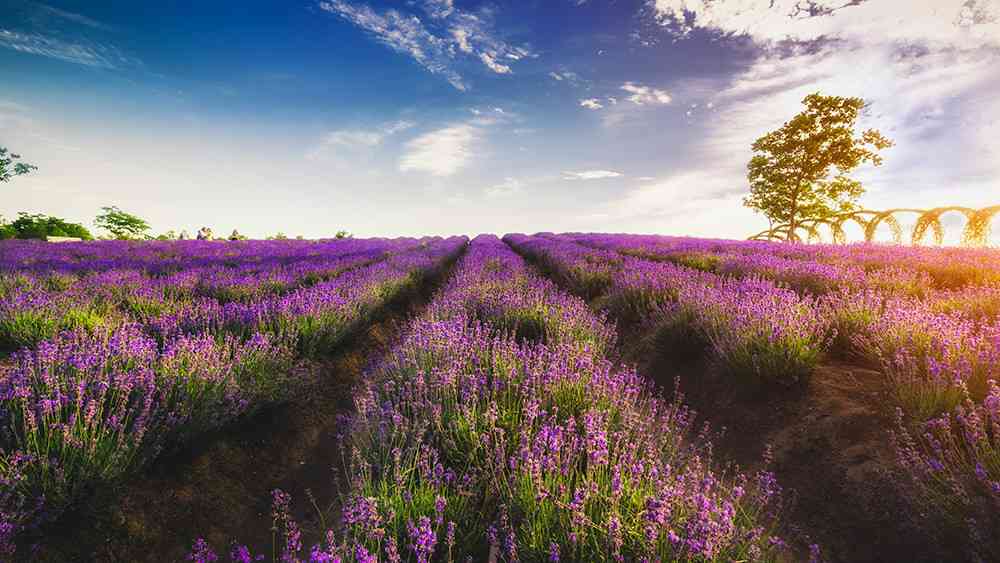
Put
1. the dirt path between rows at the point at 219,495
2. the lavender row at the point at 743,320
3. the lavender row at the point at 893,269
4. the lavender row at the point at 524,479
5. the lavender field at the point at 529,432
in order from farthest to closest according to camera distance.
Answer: the lavender row at the point at 893,269
the lavender row at the point at 743,320
the dirt path between rows at the point at 219,495
the lavender field at the point at 529,432
the lavender row at the point at 524,479

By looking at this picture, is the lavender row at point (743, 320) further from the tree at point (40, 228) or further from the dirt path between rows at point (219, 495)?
the tree at point (40, 228)

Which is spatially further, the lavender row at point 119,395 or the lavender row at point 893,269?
the lavender row at point 893,269

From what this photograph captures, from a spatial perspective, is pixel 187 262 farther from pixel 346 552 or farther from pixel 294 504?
pixel 346 552

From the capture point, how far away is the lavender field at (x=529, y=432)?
1663mm

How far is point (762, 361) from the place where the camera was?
326 centimetres

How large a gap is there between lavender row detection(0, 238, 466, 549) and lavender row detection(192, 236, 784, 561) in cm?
75

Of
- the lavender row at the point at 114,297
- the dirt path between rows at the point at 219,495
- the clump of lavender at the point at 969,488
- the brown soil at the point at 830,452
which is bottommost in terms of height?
the dirt path between rows at the point at 219,495

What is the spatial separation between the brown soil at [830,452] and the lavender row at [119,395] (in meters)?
3.10

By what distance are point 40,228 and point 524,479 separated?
3616 cm

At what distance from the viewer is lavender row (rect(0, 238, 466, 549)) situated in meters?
1.88

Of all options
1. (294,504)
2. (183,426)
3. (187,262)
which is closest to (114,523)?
(183,426)

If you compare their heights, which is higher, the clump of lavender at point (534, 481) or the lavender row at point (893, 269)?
the lavender row at point (893, 269)

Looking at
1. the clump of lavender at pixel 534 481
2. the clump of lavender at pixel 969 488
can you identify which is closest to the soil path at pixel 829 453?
the clump of lavender at pixel 969 488

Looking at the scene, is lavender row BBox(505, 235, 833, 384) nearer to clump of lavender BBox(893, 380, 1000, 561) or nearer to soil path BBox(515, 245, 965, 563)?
A: soil path BBox(515, 245, 965, 563)
